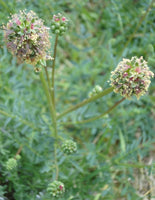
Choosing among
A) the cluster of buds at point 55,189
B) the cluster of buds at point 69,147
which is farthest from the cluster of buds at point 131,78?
the cluster of buds at point 55,189

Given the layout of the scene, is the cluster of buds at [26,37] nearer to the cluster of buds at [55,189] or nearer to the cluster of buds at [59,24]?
the cluster of buds at [59,24]

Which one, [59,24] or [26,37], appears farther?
[59,24]

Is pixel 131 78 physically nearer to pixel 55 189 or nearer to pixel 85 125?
pixel 55 189

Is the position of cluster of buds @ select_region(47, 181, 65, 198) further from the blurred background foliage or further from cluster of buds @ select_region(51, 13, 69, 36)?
cluster of buds @ select_region(51, 13, 69, 36)

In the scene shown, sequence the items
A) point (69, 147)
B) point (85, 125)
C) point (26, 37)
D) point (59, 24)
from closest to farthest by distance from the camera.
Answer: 1. point (26, 37)
2. point (59, 24)
3. point (69, 147)
4. point (85, 125)

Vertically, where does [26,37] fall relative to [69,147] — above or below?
above

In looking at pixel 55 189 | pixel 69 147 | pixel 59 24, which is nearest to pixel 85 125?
pixel 69 147
